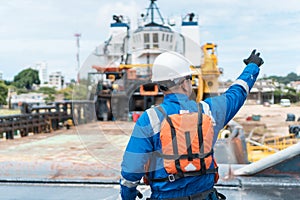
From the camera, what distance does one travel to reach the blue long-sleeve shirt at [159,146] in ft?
5.32

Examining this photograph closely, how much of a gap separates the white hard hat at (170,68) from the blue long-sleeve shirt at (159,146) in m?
0.09

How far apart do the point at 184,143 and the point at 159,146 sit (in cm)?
11

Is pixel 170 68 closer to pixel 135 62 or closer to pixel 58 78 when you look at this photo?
pixel 135 62

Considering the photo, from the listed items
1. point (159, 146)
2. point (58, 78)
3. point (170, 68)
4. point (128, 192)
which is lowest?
point (128, 192)

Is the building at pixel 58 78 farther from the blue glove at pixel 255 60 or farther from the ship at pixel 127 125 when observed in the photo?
the blue glove at pixel 255 60

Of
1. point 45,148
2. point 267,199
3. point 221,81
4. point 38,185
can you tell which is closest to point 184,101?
point 221,81

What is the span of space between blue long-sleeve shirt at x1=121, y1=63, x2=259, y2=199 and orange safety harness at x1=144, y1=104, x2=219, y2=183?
1.1 inches

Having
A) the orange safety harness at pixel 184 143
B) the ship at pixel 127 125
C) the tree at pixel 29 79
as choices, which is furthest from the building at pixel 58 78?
the orange safety harness at pixel 184 143

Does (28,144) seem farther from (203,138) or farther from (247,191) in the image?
(203,138)

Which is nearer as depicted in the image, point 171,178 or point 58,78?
point 171,178

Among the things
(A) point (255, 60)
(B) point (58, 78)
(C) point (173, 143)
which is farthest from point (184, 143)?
(B) point (58, 78)

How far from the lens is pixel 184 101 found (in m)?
1.65

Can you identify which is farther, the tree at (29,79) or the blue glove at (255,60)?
the tree at (29,79)

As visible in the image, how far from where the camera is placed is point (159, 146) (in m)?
1.63
